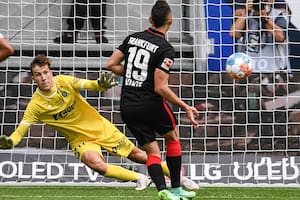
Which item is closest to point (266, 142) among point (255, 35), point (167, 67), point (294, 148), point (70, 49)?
point (294, 148)

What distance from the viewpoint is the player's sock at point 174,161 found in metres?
7.57

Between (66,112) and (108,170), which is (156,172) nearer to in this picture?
(108,170)

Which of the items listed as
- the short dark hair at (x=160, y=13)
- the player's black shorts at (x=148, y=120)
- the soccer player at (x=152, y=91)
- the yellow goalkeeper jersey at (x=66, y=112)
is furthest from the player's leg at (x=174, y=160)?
the yellow goalkeeper jersey at (x=66, y=112)

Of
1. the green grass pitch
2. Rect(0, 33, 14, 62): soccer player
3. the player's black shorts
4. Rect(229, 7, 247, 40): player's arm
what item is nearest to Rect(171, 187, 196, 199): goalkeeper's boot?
the player's black shorts

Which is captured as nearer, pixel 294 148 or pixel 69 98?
pixel 69 98

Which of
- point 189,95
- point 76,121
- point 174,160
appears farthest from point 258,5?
point 174,160

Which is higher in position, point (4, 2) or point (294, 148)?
point (4, 2)

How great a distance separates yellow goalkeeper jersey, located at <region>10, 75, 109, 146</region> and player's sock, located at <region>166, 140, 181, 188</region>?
1363mm

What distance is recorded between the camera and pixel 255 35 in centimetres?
1092

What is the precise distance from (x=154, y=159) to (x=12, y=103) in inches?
142

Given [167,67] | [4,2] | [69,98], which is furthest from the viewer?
[4,2]

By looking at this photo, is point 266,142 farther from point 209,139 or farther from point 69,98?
point 69,98

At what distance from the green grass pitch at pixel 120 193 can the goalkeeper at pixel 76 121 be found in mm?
320

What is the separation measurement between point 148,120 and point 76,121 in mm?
1555
